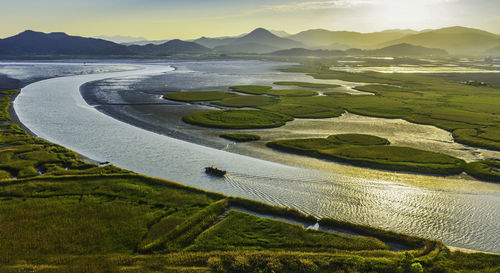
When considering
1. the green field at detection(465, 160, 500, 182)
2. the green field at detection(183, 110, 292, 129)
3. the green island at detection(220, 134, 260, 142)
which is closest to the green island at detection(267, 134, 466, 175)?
the green field at detection(465, 160, 500, 182)

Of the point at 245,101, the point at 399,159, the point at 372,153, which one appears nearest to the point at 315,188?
the point at 372,153

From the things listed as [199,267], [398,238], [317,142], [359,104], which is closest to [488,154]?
[317,142]

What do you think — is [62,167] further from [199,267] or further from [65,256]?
[199,267]

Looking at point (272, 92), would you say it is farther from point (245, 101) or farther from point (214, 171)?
point (214, 171)

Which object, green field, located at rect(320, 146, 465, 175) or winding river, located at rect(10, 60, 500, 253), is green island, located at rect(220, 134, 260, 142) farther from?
green field, located at rect(320, 146, 465, 175)

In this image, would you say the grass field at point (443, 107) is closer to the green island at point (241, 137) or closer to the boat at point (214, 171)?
the green island at point (241, 137)
